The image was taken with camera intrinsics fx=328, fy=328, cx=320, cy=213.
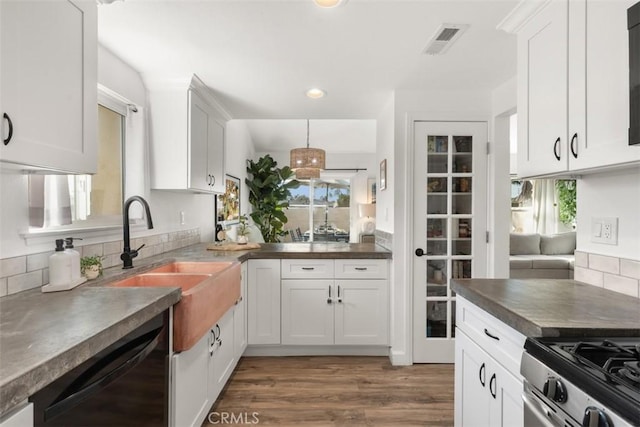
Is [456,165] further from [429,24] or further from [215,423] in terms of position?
[215,423]

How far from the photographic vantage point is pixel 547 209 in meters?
6.29

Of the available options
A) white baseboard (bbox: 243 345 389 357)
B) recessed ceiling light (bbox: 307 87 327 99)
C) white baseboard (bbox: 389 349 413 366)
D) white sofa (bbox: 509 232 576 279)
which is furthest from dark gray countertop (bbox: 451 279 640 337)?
white sofa (bbox: 509 232 576 279)

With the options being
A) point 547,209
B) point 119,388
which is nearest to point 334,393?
point 119,388

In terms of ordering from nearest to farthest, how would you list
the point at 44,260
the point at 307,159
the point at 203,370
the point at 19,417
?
the point at 19,417 → the point at 44,260 → the point at 203,370 → the point at 307,159

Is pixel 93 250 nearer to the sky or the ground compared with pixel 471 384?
nearer to the sky

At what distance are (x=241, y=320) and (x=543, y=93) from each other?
2.47 m

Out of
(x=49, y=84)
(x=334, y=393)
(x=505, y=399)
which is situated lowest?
(x=334, y=393)

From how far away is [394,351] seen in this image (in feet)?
9.16

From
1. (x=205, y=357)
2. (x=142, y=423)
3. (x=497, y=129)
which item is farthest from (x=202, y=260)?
(x=497, y=129)

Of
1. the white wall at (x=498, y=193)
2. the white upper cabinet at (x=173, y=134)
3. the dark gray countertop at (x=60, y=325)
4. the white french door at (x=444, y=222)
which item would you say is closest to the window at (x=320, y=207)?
the white french door at (x=444, y=222)

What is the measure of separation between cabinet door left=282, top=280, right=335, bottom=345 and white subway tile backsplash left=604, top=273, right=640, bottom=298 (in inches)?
76.2

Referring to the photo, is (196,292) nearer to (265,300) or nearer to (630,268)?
(265,300)

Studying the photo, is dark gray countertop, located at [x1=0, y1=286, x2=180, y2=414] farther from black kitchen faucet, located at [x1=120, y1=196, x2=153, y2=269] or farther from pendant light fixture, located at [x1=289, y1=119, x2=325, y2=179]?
pendant light fixture, located at [x1=289, y1=119, x2=325, y2=179]

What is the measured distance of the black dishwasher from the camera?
843 millimetres
